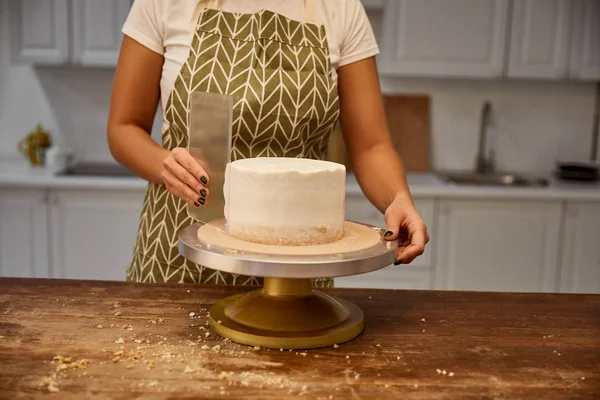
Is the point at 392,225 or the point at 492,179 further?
the point at 492,179

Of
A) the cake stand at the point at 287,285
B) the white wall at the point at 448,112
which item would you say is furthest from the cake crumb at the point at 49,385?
the white wall at the point at 448,112

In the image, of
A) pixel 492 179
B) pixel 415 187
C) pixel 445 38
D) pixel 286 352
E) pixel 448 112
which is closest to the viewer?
pixel 286 352

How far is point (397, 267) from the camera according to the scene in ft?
10.2

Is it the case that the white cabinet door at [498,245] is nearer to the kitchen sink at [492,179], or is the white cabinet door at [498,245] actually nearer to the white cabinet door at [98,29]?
the kitchen sink at [492,179]

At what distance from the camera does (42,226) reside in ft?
9.92

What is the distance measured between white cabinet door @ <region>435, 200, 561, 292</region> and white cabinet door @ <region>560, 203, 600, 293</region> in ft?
0.15

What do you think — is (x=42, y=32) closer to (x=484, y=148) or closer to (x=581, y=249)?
(x=484, y=148)

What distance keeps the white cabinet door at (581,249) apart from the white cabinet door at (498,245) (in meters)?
0.05

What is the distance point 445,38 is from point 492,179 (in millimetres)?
737

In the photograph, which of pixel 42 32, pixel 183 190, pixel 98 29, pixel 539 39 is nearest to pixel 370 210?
pixel 539 39

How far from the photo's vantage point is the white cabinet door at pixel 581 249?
3.07 meters

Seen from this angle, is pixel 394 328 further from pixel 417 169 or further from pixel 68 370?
pixel 417 169

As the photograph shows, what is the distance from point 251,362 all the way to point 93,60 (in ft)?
7.98

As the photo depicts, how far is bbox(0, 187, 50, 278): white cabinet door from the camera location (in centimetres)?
300
